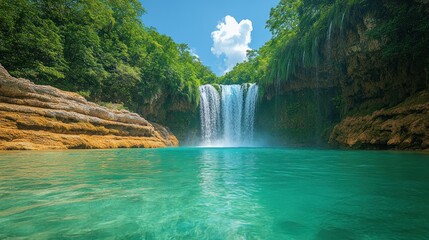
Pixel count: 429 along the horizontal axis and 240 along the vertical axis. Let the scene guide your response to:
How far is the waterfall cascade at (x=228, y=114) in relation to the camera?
26328 millimetres

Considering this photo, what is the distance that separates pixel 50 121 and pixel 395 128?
1597 cm

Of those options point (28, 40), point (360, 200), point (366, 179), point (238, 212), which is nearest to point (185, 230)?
point (238, 212)

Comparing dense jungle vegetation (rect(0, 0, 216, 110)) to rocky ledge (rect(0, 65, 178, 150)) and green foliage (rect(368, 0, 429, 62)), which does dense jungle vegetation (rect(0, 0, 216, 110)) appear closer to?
rocky ledge (rect(0, 65, 178, 150))

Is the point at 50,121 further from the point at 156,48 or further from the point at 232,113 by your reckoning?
the point at 232,113

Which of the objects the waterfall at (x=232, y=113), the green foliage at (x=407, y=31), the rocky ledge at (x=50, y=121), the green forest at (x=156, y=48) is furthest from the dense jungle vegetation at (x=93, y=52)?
the green foliage at (x=407, y=31)

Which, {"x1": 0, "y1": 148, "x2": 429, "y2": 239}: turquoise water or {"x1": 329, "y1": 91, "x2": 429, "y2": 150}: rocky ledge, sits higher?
{"x1": 329, "y1": 91, "x2": 429, "y2": 150}: rocky ledge

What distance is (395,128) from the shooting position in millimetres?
11219

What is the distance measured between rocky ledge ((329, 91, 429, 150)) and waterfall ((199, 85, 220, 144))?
1506 cm

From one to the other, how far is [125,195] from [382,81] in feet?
54.3

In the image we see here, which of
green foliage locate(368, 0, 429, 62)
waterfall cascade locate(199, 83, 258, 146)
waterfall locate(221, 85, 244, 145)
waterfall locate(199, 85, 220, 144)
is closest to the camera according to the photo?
green foliage locate(368, 0, 429, 62)

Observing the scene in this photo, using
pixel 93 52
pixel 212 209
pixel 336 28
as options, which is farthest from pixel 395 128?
pixel 93 52

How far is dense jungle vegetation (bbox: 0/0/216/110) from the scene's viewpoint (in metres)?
15.0

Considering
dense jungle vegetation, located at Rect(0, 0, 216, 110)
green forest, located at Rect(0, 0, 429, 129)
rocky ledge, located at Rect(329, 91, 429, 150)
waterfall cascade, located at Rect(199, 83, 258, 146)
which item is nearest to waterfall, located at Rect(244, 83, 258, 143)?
waterfall cascade, located at Rect(199, 83, 258, 146)

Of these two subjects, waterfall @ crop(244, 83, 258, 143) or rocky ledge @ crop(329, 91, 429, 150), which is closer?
rocky ledge @ crop(329, 91, 429, 150)
